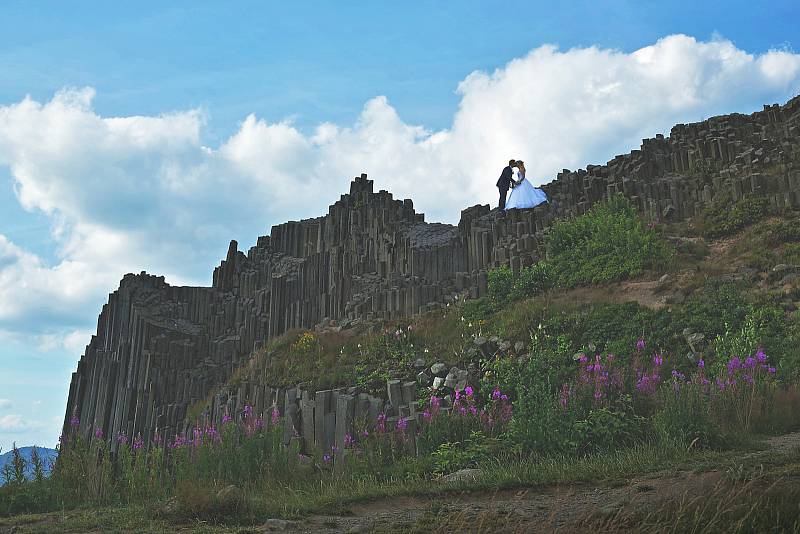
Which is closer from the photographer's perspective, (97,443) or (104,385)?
(97,443)

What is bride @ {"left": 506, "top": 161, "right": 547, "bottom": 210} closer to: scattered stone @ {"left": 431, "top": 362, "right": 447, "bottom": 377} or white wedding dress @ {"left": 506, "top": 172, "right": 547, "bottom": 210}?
white wedding dress @ {"left": 506, "top": 172, "right": 547, "bottom": 210}

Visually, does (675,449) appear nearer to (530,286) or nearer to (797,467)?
(797,467)

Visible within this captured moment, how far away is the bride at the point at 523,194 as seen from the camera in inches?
906

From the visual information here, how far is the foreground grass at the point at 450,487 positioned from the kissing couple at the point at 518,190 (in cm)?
1443

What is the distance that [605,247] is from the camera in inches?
750

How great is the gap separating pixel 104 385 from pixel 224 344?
18.0 feet

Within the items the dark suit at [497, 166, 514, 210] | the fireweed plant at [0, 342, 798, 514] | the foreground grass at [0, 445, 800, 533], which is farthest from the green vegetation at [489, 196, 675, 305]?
the foreground grass at [0, 445, 800, 533]

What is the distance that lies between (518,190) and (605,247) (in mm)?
4820

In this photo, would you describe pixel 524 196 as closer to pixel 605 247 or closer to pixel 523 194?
pixel 523 194

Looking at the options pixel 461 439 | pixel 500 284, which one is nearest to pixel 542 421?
pixel 461 439

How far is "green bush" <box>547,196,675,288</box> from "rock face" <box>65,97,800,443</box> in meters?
0.76

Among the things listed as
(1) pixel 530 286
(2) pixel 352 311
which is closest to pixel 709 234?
(1) pixel 530 286

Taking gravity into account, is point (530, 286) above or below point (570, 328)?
above

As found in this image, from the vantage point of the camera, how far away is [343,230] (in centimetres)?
2623
